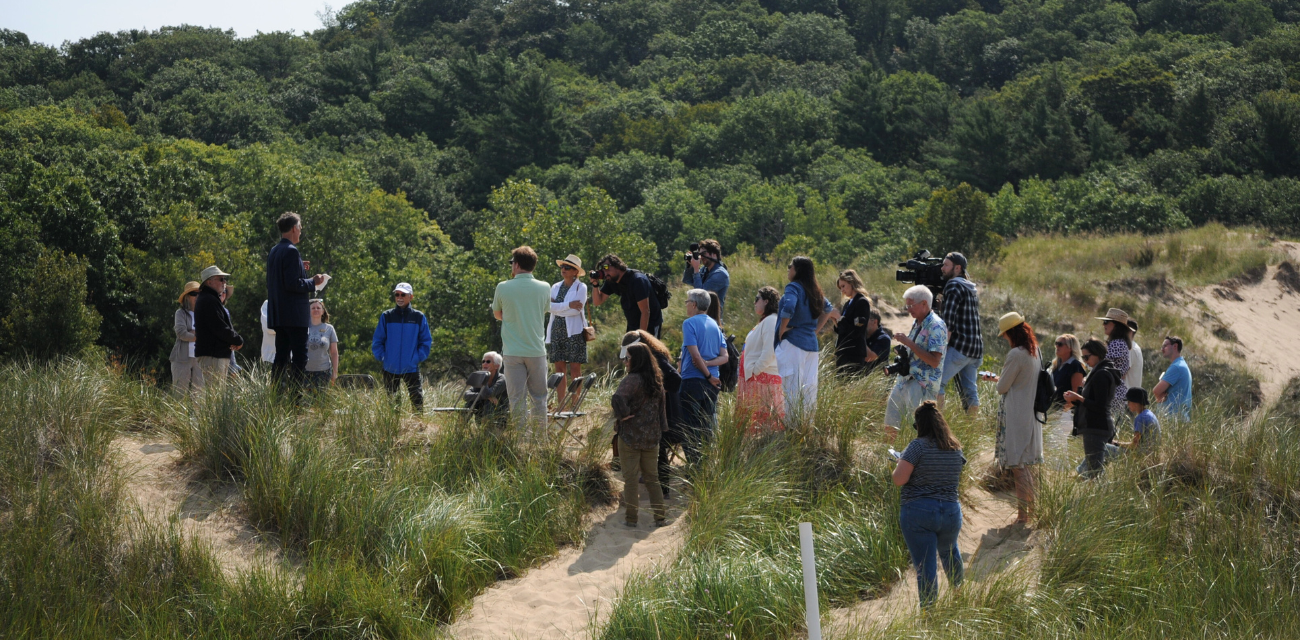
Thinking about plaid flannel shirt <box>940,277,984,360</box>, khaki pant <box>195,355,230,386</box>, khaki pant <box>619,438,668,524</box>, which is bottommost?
khaki pant <box>619,438,668,524</box>

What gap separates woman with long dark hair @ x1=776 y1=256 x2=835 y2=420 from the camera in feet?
25.9

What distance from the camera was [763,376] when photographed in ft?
26.0

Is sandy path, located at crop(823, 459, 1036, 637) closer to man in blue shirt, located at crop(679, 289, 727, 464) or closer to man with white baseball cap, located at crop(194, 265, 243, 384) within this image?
man in blue shirt, located at crop(679, 289, 727, 464)

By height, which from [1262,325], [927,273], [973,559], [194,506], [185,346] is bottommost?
[973,559]

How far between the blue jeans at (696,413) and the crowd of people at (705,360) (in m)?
0.01

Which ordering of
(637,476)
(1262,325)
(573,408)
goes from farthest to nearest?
(1262,325) < (573,408) < (637,476)

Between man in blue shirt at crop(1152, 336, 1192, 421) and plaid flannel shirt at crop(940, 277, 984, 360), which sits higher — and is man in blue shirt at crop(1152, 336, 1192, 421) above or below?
below

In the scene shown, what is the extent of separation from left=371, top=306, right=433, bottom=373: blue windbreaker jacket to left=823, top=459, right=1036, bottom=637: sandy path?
4.73 m

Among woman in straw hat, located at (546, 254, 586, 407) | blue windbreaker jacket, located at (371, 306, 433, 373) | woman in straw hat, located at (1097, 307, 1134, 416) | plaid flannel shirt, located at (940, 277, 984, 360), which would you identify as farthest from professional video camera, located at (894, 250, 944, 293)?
blue windbreaker jacket, located at (371, 306, 433, 373)

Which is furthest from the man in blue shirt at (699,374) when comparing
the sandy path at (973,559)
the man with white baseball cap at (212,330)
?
the man with white baseball cap at (212,330)

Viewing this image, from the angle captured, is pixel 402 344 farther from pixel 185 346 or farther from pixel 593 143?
pixel 593 143

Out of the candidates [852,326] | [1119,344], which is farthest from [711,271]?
[1119,344]

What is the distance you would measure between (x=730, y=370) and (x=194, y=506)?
4.35 metres

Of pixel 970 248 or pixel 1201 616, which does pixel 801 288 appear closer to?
pixel 1201 616
